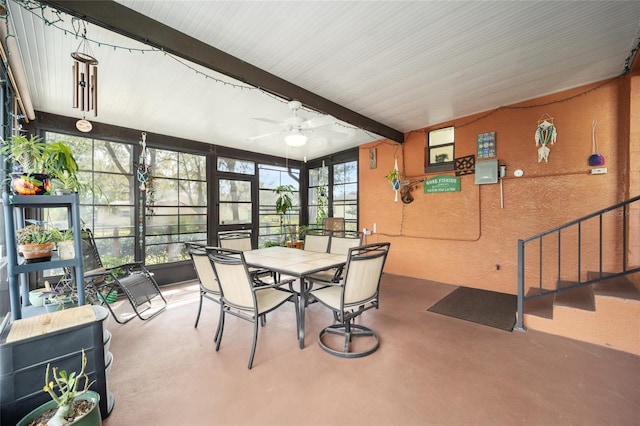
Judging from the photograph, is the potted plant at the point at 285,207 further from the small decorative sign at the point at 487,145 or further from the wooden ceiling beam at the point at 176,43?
the small decorative sign at the point at 487,145

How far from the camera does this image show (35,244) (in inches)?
65.0

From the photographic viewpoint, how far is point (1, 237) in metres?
2.26

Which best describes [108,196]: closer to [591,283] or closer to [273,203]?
[273,203]

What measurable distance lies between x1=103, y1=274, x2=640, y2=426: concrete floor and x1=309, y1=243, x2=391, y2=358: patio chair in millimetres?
114

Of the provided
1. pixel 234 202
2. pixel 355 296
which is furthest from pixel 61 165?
pixel 234 202

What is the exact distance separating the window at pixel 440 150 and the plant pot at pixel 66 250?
4736 mm

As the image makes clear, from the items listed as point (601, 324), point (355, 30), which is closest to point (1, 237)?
point (355, 30)

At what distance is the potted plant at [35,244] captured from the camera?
163cm

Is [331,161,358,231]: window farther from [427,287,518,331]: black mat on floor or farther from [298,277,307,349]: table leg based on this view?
[298,277,307,349]: table leg

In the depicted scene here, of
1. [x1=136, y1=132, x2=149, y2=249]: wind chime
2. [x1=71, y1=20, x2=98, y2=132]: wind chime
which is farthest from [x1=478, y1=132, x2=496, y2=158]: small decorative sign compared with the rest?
[x1=136, y1=132, x2=149, y2=249]: wind chime

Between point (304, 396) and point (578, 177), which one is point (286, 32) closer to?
point (304, 396)

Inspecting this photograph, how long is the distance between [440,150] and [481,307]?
2621mm

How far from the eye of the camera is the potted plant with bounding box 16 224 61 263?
1.63 meters

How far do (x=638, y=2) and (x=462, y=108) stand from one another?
1970 millimetres
